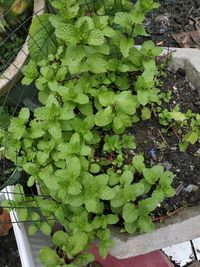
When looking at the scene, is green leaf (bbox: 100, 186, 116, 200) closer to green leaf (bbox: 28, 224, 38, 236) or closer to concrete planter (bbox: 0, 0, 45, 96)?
A: green leaf (bbox: 28, 224, 38, 236)

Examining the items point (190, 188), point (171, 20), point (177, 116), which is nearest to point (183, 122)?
point (177, 116)

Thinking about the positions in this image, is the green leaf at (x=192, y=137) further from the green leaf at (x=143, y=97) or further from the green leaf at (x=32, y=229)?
the green leaf at (x=32, y=229)

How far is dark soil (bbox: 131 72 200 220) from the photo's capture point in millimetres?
1707

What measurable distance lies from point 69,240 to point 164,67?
33.2 inches

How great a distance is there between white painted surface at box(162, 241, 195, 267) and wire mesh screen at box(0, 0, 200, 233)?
0.60 m

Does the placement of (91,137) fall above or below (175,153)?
above

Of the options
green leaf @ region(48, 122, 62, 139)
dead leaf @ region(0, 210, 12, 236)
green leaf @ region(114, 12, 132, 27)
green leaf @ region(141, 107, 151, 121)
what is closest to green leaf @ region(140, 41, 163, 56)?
green leaf @ region(114, 12, 132, 27)

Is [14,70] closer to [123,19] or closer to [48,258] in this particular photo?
[123,19]

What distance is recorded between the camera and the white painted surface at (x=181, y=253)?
2016 mm

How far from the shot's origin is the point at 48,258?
5.46ft

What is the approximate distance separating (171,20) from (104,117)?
1.04 metres

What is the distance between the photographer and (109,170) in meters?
1.70

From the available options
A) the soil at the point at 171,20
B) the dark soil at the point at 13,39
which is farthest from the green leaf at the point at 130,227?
the soil at the point at 171,20

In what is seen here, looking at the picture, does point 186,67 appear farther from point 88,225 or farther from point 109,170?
point 88,225
